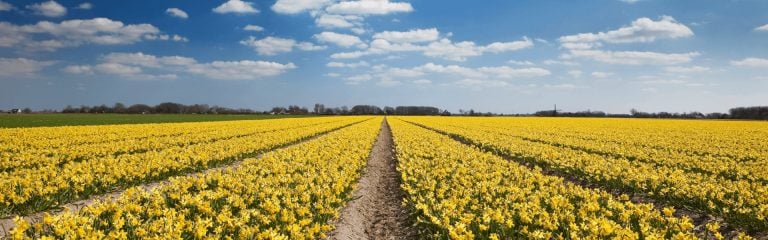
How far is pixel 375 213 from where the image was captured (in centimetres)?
1005

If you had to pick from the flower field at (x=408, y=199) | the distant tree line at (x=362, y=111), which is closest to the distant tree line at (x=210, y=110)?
the distant tree line at (x=362, y=111)

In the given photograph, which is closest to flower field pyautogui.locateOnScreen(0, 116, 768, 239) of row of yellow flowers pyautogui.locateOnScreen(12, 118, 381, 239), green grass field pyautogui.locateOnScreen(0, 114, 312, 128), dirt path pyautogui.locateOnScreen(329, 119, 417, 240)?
row of yellow flowers pyautogui.locateOnScreen(12, 118, 381, 239)

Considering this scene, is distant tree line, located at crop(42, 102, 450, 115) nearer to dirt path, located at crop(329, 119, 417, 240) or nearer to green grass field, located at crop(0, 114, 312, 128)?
green grass field, located at crop(0, 114, 312, 128)

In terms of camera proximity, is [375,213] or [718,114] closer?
[375,213]

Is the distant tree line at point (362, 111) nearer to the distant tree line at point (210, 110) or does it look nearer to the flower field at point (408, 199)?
the distant tree line at point (210, 110)

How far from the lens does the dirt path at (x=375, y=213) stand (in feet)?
27.4

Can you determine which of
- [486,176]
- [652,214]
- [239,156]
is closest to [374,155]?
[239,156]

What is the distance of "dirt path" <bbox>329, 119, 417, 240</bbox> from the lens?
8359mm

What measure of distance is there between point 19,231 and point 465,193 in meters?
7.36

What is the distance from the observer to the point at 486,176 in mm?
11297

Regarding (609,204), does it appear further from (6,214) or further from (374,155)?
(374,155)

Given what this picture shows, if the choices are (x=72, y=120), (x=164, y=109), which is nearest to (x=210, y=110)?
(x=164, y=109)

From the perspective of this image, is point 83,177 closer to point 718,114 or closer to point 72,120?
point 72,120

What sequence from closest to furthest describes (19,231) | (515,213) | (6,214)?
(19,231), (515,213), (6,214)
